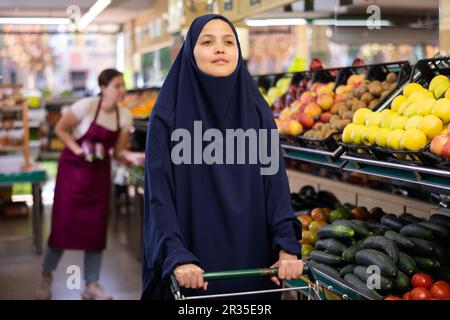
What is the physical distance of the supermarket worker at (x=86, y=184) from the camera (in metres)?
5.17

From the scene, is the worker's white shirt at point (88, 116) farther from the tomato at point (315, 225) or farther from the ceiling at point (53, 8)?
the ceiling at point (53, 8)

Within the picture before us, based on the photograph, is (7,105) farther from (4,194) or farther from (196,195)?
(196,195)

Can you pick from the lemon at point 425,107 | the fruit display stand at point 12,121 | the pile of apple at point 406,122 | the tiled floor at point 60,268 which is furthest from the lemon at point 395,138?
the fruit display stand at point 12,121

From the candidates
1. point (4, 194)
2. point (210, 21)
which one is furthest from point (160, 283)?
point (4, 194)

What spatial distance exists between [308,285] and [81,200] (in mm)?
3416

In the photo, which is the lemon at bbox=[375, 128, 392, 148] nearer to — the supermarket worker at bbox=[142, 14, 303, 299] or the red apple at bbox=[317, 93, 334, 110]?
the supermarket worker at bbox=[142, 14, 303, 299]

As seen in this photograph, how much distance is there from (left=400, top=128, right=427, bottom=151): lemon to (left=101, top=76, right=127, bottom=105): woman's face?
2936mm

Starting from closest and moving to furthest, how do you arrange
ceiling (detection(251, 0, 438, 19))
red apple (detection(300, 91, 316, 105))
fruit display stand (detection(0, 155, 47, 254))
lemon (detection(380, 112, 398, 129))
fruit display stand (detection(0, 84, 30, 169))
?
lemon (detection(380, 112, 398, 129)) → red apple (detection(300, 91, 316, 105)) → ceiling (detection(251, 0, 438, 19)) → fruit display stand (detection(0, 155, 47, 254)) → fruit display stand (detection(0, 84, 30, 169))

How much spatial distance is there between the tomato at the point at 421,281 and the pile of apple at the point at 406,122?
1.75 ft

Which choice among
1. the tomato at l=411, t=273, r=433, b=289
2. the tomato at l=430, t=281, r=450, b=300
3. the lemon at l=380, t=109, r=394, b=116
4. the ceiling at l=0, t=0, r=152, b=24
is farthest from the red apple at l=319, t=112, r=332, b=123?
the ceiling at l=0, t=0, r=152, b=24

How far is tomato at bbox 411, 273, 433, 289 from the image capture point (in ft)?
8.92

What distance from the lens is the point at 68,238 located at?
17.1 feet

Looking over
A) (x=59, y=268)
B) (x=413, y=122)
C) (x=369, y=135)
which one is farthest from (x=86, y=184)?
(x=413, y=122)

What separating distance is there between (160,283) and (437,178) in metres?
1.11
